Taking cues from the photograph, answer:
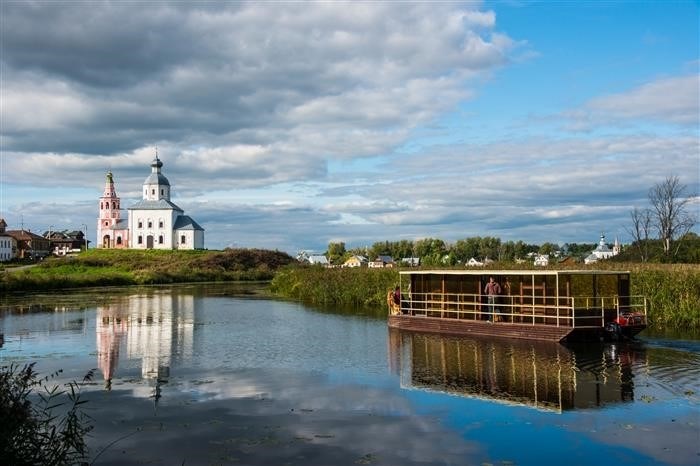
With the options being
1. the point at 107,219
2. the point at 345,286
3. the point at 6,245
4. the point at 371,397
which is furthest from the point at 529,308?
the point at 6,245

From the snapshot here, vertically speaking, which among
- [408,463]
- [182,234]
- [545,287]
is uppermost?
[182,234]

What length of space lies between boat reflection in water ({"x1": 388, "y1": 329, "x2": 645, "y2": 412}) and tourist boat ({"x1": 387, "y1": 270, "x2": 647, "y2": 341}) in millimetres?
760

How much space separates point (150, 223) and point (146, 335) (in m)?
113

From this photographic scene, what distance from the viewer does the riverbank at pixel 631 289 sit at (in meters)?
33.7

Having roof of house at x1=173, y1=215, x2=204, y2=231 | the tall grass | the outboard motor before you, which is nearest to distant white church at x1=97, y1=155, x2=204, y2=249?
roof of house at x1=173, y1=215, x2=204, y2=231

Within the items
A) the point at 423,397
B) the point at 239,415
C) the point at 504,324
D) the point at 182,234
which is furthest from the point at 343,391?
the point at 182,234

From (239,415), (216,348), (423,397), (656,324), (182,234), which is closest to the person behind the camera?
(239,415)

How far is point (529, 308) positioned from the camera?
3312cm

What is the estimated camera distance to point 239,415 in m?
17.0

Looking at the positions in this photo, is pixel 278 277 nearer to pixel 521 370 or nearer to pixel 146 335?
pixel 146 335

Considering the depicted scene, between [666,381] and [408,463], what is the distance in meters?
11.2

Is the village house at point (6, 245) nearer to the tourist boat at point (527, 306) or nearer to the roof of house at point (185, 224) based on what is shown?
the roof of house at point (185, 224)

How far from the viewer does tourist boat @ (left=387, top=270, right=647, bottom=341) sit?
2923cm

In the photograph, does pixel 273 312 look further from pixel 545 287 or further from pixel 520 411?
pixel 520 411
